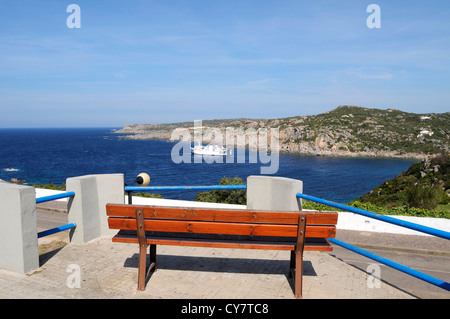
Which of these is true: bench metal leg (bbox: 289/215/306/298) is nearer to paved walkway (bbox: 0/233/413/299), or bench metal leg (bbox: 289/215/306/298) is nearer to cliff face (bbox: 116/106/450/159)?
paved walkway (bbox: 0/233/413/299)

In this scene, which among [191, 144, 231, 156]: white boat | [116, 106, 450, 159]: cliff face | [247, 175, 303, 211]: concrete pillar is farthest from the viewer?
[191, 144, 231, 156]: white boat

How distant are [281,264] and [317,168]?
80.7 m

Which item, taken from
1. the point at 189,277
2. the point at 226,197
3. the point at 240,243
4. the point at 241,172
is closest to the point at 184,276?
the point at 189,277

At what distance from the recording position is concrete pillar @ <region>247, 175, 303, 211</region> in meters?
5.03

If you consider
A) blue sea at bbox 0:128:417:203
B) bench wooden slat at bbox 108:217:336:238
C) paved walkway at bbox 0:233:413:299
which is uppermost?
bench wooden slat at bbox 108:217:336:238

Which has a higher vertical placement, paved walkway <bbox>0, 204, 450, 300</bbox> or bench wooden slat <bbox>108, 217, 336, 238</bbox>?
bench wooden slat <bbox>108, 217, 336, 238</bbox>

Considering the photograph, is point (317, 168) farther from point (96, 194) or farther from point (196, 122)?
point (196, 122)

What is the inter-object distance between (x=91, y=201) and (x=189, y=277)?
2.20m

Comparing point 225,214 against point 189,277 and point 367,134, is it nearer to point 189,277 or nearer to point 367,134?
point 189,277

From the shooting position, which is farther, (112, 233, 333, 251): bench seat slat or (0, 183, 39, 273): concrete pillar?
(0, 183, 39, 273): concrete pillar

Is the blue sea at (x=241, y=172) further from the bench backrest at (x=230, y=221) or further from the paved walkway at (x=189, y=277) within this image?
the bench backrest at (x=230, y=221)

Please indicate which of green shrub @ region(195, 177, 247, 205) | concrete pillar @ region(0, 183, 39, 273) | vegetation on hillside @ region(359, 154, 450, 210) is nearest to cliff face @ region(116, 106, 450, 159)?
vegetation on hillside @ region(359, 154, 450, 210)

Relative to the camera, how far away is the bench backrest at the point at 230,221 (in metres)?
3.64
